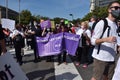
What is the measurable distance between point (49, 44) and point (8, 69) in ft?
26.3

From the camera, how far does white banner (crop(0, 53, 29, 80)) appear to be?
17.2 feet

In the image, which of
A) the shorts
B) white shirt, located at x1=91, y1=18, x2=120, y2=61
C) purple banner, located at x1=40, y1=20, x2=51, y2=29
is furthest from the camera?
purple banner, located at x1=40, y1=20, x2=51, y2=29

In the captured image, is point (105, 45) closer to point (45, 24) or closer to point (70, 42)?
point (70, 42)

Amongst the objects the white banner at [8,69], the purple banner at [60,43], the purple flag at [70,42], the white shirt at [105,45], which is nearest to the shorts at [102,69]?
the white shirt at [105,45]

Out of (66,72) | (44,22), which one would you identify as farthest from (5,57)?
(44,22)

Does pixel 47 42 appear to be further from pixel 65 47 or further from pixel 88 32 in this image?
pixel 88 32

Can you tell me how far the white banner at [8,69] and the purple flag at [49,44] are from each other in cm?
749

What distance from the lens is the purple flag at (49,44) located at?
1306cm

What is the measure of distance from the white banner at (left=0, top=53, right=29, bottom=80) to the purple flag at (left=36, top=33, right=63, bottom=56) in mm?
7486

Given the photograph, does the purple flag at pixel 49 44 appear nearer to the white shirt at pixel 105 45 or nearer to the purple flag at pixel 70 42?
the purple flag at pixel 70 42

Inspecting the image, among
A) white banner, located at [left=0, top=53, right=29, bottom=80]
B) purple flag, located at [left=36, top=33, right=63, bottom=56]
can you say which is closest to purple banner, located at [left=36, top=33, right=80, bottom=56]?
purple flag, located at [left=36, top=33, right=63, bottom=56]

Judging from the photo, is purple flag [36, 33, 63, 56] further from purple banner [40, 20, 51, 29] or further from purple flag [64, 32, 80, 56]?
purple banner [40, 20, 51, 29]

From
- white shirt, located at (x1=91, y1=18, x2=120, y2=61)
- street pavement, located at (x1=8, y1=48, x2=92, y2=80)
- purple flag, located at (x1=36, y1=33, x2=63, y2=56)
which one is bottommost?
street pavement, located at (x1=8, y1=48, x2=92, y2=80)

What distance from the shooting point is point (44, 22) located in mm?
14398
